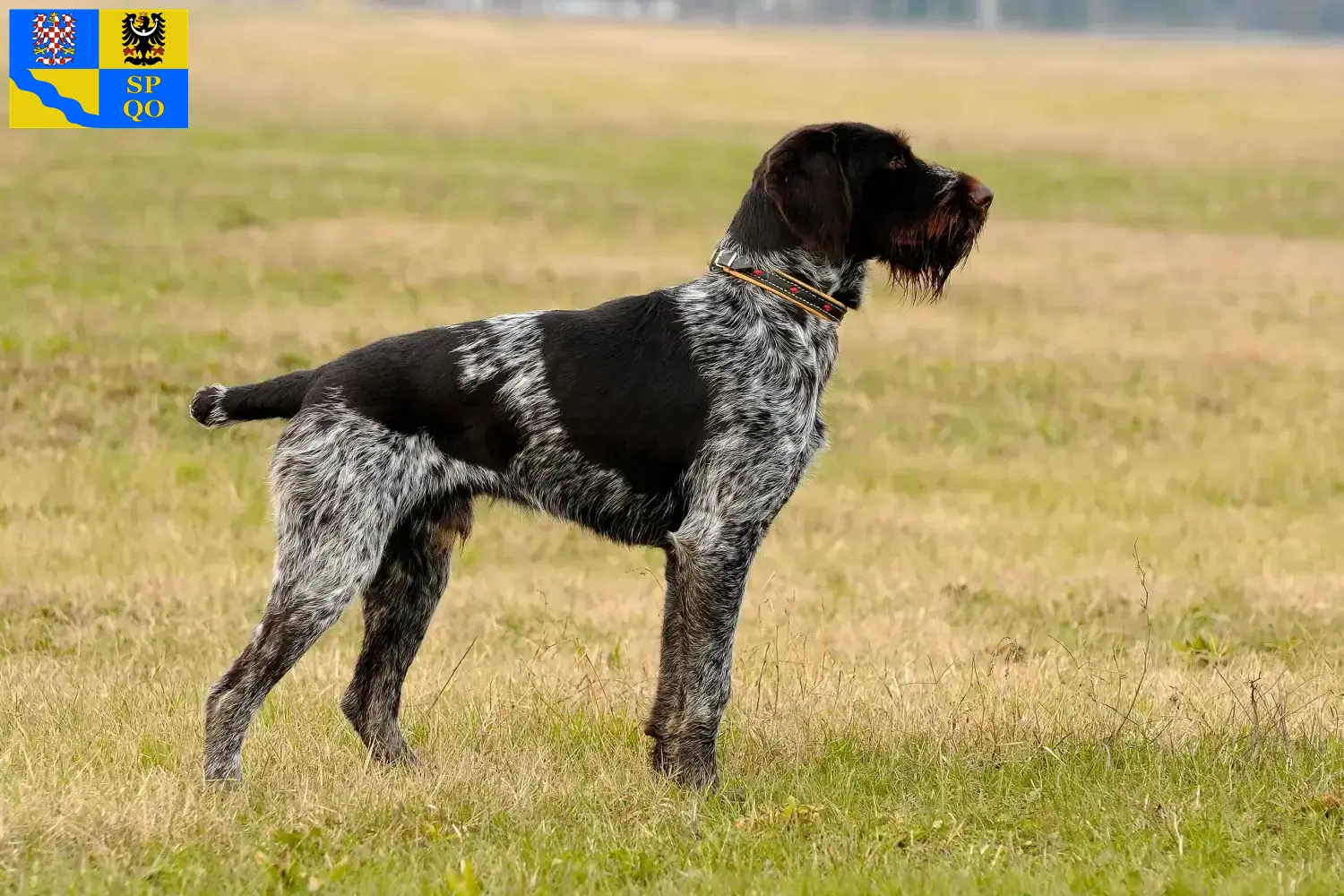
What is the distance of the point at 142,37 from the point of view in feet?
83.4

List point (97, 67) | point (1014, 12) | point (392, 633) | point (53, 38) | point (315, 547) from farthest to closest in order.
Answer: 1. point (1014, 12)
2. point (97, 67)
3. point (53, 38)
4. point (392, 633)
5. point (315, 547)

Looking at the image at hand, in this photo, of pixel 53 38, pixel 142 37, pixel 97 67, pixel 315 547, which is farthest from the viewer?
pixel 97 67

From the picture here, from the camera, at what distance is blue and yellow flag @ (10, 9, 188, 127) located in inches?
955

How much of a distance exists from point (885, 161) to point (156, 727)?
355cm

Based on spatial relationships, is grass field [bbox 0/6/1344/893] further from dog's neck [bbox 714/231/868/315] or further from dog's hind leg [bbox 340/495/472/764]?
dog's neck [bbox 714/231/868/315]

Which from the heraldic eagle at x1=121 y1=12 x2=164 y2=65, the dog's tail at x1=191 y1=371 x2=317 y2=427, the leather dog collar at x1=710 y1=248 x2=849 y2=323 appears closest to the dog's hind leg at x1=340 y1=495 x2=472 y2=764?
the dog's tail at x1=191 y1=371 x2=317 y2=427

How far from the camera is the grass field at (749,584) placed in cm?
557

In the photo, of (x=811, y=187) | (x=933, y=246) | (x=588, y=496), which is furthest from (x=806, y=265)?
(x=588, y=496)

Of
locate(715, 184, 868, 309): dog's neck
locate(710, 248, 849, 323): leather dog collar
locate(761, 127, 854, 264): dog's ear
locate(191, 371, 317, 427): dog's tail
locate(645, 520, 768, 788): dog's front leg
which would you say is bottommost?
locate(645, 520, 768, 788): dog's front leg

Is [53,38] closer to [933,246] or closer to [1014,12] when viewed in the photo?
[933,246]

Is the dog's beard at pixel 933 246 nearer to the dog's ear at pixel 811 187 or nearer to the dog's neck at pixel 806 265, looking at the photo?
the dog's neck at pixel 806 265

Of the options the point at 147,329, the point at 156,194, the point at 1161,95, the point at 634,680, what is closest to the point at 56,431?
the point at 147,329

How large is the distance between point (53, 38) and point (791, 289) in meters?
21.2

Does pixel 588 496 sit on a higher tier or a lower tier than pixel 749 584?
higher
